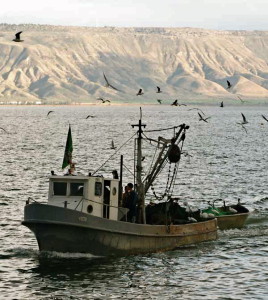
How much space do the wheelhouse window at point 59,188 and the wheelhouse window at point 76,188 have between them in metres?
→ 0.33

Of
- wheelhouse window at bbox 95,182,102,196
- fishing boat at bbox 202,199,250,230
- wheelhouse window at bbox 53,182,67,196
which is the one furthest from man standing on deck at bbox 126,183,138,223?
fishing boat at bbox 202,199,250,230

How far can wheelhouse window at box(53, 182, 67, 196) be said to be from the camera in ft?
130

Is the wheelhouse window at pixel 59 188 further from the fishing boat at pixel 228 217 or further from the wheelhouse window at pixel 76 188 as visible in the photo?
the fishing boat at pixel 228 217

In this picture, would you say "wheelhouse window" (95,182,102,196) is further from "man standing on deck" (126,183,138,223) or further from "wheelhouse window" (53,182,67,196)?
"man standing on deck" (126,183,138,223)

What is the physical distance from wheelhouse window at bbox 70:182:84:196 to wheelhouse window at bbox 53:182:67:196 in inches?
13.2

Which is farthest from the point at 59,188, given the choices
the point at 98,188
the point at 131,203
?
the point at 131,203

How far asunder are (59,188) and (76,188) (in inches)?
32.3

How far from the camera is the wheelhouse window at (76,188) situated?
3941 cm

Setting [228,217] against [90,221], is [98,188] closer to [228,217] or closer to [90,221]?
[90,221]

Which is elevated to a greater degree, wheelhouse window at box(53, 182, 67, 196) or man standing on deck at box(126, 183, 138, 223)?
wheelhouse window at box(53, 182, 67, 196)

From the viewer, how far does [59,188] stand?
1558 inches

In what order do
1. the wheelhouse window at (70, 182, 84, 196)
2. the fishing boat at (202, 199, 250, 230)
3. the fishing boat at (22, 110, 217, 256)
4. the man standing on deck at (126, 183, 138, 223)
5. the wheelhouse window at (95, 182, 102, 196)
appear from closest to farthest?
1. the fishing boat at (22, 110, 217, 256)
2. the wheelhouse window at (70, 182, 84, 196)
3. the wheelhouse window at (95, 182, 102, 196)
4. the man standing on deck at (126, 183, 138, 223)
5. the fishing boat at (202, 199, 250, 230)

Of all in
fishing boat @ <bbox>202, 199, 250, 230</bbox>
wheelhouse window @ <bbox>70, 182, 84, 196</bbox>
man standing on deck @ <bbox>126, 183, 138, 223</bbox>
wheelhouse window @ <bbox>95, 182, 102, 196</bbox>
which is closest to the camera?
wheelhouse window @ <bbox>70, 182, 84, 196</bbox>

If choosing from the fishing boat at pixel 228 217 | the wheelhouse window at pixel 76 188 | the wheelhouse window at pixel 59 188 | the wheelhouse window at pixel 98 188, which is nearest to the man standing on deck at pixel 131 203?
the wheelhouse window at pixel 98 188
